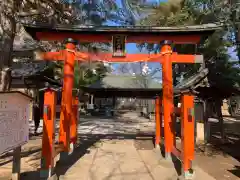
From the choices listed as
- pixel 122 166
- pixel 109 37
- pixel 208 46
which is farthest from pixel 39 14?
pixel 208 46

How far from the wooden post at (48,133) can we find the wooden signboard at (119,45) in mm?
3514

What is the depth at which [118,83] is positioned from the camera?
27531 millimetres

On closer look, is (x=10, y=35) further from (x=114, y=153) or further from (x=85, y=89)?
(x=85, y=89)

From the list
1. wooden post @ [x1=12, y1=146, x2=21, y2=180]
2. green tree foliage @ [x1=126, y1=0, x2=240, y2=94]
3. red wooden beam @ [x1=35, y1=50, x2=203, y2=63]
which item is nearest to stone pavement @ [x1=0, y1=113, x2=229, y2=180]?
wooden post @ [x1=12, y1=146, x2=21, y2=180]

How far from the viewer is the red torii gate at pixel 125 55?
842 cm

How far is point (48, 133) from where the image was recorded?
6.01 meters

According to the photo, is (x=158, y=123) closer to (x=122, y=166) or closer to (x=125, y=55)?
(x=125, y=55)

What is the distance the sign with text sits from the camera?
13.4 ft

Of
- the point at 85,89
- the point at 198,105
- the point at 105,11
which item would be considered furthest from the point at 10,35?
the point at 85,89

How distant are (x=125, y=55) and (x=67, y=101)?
245cm

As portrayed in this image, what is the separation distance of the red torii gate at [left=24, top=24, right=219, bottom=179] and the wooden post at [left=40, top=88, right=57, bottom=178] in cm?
204

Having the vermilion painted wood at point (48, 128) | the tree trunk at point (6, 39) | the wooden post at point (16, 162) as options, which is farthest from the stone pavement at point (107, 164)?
the tree trunk at point (6, 39)

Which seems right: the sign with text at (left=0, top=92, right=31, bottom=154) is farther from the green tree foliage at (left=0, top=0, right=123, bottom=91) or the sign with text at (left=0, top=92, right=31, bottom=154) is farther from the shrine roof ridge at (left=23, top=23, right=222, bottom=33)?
the shrine roof ridge at (left=23, top=23, right=222, bottom=33)

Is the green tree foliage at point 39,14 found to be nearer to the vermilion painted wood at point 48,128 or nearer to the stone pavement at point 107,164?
the vermilion painted wood at point 48,128
